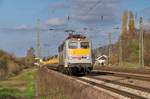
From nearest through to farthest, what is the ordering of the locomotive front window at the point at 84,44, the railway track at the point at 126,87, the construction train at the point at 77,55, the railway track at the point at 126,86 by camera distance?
the railway track at the point at 126,86, the railway track at the point at 126,87, the construction train at the point at 77,55, the locomotive front window at the point at 84,44

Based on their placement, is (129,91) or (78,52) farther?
(78,52)

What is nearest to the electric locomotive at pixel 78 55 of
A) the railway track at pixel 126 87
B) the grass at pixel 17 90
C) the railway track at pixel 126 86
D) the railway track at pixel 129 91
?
the grass at pixel 17 90

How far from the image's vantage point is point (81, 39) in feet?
140

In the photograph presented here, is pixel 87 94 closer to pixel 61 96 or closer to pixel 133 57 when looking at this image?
pixel 61 96

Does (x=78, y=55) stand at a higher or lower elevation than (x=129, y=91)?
higher

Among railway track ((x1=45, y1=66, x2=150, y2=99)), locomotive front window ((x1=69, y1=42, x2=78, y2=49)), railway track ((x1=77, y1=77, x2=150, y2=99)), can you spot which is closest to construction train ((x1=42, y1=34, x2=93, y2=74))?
locomotive front window ((x1=69, y1=42, x2=78, y2=49))

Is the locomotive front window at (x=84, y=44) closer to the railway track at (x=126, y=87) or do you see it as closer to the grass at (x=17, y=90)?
the grass at (x=17, y=90)

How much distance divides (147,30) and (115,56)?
14.5 m

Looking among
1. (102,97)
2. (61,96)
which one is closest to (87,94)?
(102,97)

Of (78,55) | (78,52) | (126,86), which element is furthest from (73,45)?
(126,86)

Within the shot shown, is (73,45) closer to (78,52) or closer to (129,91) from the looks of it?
(78,52)

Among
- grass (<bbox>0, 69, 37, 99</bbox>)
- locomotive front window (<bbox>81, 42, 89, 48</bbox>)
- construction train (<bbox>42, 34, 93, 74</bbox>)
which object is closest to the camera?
construction train (<bbox>42, 34, 93, 74</bbox>)

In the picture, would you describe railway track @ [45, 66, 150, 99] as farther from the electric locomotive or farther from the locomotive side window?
the locomotive side window

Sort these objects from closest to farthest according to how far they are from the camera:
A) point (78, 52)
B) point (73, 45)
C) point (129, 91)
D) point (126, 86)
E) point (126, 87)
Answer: point (129, 91)
point (126, 87)
point (126, 86)
point (78, 52)
point (73, 45)
